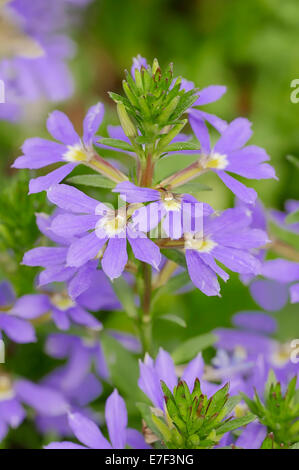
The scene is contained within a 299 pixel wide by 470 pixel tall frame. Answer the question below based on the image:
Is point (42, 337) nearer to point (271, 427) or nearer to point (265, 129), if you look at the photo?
point (271, 427)

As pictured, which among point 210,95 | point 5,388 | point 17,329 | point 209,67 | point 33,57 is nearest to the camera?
point 210,95

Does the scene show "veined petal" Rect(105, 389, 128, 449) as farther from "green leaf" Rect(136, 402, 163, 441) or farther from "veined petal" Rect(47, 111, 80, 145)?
"veined petal" Rect(47, 111, 80, 145)

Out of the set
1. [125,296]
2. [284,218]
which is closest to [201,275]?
[125,296]

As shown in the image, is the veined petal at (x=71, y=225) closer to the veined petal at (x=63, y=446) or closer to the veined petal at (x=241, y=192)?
the veined petal at (x=241, y=192)

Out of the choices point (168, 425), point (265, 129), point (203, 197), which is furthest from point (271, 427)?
point (265, 129)

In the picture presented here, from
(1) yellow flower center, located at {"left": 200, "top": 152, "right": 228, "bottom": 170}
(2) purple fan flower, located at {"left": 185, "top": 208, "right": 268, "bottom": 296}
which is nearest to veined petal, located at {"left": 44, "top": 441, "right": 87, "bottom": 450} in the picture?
(2) purple fan flower, located at {"left": 185, "top": 208, "right": 268, "bottom": 296}

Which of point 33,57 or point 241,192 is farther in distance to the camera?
point 33,57

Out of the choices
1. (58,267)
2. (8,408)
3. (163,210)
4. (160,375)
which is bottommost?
(8,408)

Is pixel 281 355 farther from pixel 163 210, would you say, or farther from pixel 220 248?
pixel 163 210
